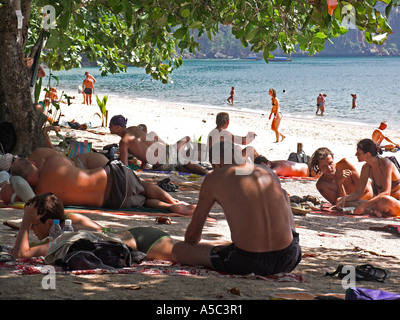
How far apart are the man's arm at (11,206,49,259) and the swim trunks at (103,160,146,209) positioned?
78.6 inches

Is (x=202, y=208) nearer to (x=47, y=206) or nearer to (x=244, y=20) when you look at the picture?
(x=47, y=206)

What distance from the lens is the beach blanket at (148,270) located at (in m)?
3.89

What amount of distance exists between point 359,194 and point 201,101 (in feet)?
105

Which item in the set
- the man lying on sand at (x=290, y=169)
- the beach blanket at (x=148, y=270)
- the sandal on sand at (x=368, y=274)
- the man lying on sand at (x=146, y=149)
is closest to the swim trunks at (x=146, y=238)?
the beach blanket at (x=148, y=270)

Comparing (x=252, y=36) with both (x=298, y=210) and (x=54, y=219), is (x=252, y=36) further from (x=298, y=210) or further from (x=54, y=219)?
(x=54, y=219)

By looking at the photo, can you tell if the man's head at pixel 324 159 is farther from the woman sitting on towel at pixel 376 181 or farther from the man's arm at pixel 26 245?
the man's arm at pixel 26 245

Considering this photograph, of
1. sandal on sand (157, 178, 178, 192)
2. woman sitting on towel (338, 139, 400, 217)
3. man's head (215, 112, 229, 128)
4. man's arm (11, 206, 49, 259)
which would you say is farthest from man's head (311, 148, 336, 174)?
man's arm (11, 206, 49, 259)

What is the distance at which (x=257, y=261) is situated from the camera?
4094 mm

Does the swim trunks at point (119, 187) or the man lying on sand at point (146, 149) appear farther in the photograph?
the man lying on sand at point (146, 149)

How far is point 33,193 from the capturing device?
6051 mm

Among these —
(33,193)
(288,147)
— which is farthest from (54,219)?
(288,147)

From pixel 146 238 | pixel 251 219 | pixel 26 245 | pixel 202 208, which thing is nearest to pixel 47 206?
pixel 26 245

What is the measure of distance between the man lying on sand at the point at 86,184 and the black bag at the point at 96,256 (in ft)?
6.82

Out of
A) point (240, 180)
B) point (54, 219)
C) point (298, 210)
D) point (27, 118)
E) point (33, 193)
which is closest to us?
point (240, 180)
